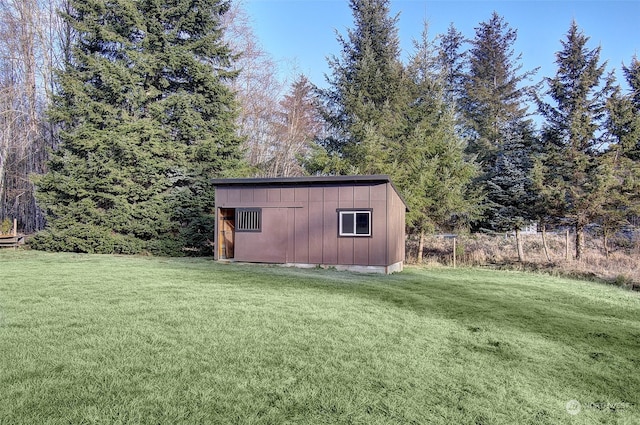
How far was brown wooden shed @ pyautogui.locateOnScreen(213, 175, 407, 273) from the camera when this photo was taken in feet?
34.8

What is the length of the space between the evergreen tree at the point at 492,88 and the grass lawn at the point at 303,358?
14838 millimetres

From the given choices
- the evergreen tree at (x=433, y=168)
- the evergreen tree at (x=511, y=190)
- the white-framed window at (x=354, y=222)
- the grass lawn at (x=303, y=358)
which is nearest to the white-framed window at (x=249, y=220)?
the white-framed window at (x=354, y=222)

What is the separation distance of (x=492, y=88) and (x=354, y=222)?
52.5 feet

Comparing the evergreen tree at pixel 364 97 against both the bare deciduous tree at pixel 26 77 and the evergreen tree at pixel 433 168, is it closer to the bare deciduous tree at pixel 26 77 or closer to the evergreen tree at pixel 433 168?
the evergreen tree at pixel 433 168

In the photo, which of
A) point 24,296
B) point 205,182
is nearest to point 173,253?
point 205,182

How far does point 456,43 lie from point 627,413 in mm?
26894

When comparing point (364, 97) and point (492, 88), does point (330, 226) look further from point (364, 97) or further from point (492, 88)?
point (492, 88)

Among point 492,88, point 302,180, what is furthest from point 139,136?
point 492,88

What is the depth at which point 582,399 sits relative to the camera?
283 cm

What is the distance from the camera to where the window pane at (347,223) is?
1082 cm

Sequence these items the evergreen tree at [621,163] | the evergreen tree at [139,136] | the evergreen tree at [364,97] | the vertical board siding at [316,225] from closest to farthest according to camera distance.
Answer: the vertical board siding at [316,225] → the evergreen tree at [621,163] → the evergreen tree at [139,136] → the evergreen tree at [364,97]

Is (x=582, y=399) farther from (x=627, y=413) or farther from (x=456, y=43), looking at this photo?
(x=456, y=43)

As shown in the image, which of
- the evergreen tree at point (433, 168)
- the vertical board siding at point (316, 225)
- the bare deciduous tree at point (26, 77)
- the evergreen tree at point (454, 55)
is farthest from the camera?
the evergreen tree at point (454, 55)

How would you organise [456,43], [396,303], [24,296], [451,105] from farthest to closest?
[456,43] < [451,105] < [396,303] < [24,296]
